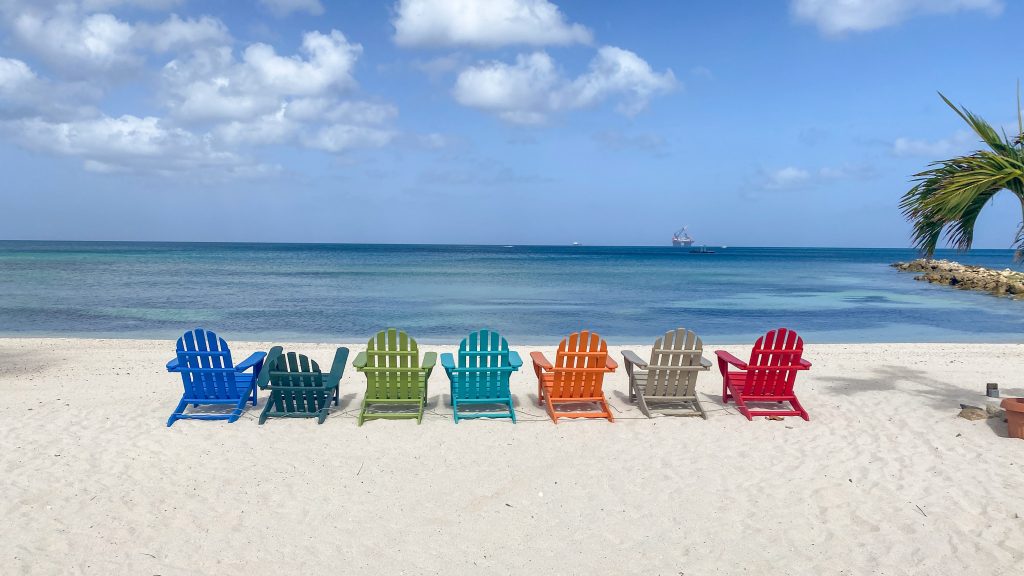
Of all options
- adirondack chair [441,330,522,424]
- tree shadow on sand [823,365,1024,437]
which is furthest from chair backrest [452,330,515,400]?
tree shadow on sand [823,365,1024,437]

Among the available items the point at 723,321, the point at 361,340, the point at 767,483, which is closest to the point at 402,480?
the point at 767,483

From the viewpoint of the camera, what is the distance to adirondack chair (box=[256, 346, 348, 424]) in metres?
6.88

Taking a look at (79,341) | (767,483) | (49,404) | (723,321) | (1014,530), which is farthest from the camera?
(723,321)

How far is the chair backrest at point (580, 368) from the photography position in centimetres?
721

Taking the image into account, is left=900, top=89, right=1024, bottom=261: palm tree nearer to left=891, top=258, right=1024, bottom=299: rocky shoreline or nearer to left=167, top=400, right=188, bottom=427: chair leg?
left=167, top=400, right=188, bottom=427: chair leg

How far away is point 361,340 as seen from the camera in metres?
15.4

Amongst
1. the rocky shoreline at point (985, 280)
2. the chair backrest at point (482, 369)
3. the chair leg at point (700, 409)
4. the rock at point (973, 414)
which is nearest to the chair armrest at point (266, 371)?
the chair backrest at point (482, 369)

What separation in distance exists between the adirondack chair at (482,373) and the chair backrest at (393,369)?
40 cm

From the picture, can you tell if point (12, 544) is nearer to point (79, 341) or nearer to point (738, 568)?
point (738, 568)

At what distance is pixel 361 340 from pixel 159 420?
328 inches

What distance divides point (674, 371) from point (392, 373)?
3264mm

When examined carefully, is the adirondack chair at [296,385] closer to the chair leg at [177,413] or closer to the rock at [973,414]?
the chair leg at [177,413]

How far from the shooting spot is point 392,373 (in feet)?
23.0

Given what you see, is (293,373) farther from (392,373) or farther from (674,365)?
(674,365)
